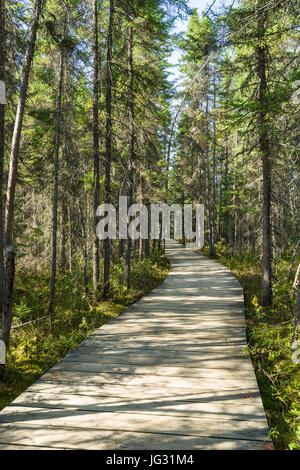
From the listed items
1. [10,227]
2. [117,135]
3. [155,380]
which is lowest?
[155,380]

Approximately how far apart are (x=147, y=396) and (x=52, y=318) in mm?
5626

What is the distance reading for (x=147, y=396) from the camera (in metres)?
4.02

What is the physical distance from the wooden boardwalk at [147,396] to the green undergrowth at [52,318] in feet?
1.72

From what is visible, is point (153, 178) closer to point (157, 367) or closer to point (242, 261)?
point (242, 261)

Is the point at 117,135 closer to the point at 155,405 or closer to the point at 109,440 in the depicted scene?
the point at 155,405

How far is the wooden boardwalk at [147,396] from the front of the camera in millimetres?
3178

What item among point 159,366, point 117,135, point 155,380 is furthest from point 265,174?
point 155,380

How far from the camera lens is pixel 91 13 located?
28.3ft

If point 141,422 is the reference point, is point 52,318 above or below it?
below

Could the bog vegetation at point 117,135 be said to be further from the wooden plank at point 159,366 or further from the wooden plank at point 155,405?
the wooden plank at point 159,366

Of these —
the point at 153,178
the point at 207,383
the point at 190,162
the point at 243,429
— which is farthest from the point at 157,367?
the point at 190,162

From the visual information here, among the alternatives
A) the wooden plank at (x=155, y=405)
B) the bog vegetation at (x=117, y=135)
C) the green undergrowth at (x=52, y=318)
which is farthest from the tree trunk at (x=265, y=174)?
the wooden plank at (x=155, y=405)

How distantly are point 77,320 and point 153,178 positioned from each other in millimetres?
8920

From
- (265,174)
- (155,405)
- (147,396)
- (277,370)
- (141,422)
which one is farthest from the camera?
(265,174)
